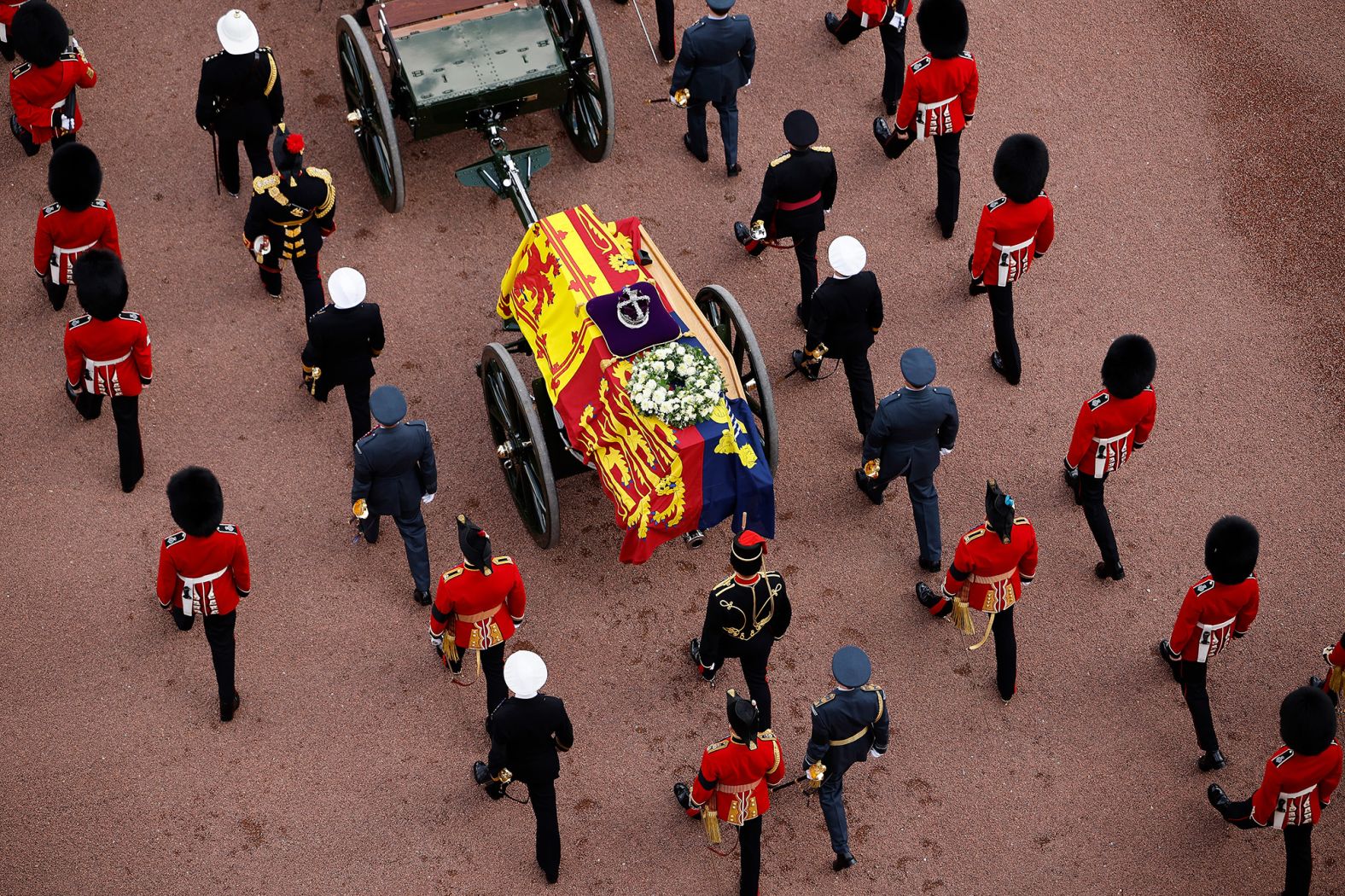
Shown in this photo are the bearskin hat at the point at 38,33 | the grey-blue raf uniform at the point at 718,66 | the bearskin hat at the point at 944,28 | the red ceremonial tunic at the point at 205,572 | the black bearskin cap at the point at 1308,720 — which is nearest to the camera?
the black bearskin cap at the point at 1308,720

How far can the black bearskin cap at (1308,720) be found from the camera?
7988 mm

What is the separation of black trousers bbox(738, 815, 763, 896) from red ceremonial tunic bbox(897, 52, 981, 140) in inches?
187

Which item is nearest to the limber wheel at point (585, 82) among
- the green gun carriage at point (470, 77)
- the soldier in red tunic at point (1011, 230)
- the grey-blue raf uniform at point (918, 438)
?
the green gun carriage at point (470, 77)

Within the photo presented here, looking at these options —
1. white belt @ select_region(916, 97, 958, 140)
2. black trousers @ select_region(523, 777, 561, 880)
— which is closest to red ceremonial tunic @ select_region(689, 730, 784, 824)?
black trousers @ select_region(523, 777, 561, 880)

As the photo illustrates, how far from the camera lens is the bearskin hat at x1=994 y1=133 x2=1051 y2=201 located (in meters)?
9.92

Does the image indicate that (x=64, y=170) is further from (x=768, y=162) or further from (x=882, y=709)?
(x=882, y=709)

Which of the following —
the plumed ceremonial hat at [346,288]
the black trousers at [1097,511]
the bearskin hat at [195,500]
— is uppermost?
the plumed ceremonial hat at [346,288]

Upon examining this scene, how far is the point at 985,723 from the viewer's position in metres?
9.01

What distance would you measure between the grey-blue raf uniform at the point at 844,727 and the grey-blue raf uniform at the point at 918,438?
143cm

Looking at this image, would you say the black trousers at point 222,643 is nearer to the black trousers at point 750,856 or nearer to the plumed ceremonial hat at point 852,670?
the black trousers at point 750,856

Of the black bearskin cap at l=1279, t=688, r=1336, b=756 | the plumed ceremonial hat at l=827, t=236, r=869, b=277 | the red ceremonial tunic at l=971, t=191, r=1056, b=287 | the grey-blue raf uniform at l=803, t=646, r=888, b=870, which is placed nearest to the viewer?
the black bearskin cap at l=1279, t=688, r=1336, b=756

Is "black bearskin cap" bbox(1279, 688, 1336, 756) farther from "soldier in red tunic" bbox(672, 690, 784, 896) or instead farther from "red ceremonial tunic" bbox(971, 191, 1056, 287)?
"red ceremonial tunic" bbox(971, 191, 1056, 287)

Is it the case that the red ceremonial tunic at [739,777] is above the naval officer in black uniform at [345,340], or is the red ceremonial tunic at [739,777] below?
below

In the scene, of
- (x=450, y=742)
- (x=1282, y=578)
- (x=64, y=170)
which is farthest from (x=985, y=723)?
(x=64, y=170)
